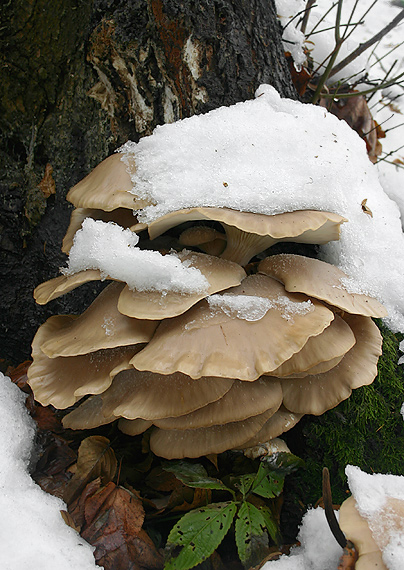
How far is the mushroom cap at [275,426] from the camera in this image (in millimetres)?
2039

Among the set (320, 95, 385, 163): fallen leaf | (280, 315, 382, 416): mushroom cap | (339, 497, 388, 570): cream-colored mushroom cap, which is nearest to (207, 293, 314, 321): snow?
(280, 315, 382, 416): mushroom cap

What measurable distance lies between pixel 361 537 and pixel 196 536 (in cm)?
67

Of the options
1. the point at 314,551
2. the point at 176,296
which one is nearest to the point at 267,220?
the point at 176,296

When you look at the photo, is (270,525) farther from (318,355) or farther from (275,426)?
(318,355)

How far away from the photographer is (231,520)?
1.83 metres

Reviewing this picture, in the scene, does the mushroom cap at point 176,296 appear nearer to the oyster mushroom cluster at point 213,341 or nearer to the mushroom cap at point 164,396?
the oyster mushroom cluster at point 213,341

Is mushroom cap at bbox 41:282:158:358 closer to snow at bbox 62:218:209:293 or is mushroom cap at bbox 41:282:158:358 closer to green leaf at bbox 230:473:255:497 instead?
snow at bbox 62:218:209:293

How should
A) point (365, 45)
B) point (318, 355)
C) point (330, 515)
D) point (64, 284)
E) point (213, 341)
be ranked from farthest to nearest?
1. point (365, 45)
2. point (64, 284)
3. point (318, 355)
4. point (213, 341)
5. point (330, 515)

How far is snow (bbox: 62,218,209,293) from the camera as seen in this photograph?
1.80 m

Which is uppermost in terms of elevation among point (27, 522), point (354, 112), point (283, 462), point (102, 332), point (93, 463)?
point (354, 112)

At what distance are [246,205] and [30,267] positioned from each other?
5.11 feet

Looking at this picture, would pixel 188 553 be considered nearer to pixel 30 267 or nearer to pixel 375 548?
pixel 375 548

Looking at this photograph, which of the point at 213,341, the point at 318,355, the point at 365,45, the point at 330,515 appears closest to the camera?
the point at 330,515

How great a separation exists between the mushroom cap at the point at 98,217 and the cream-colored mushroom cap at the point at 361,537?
152cm
